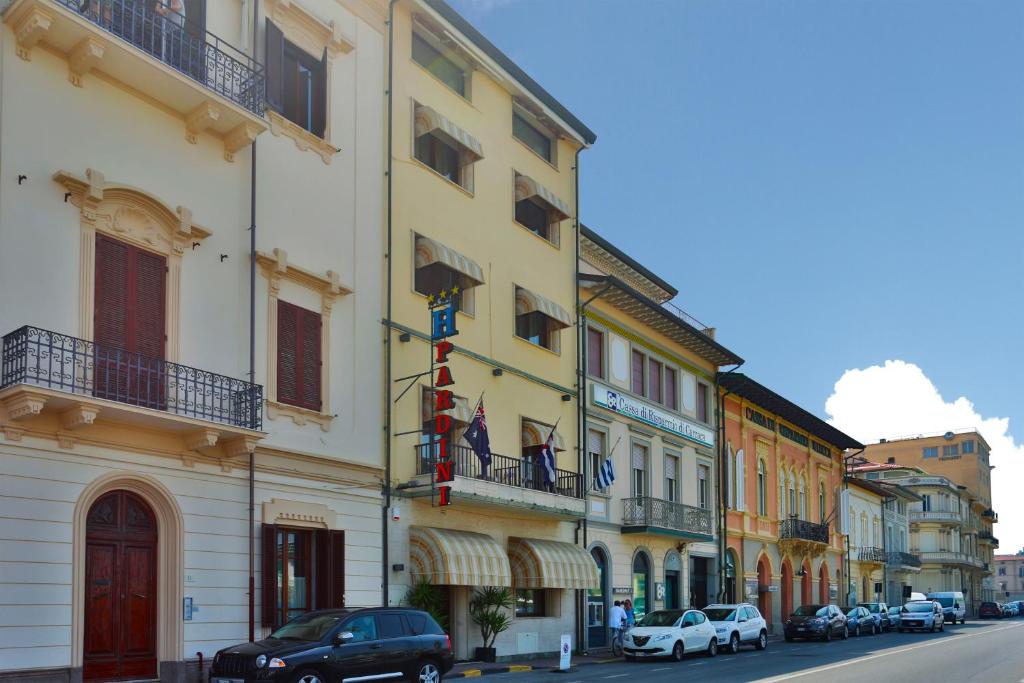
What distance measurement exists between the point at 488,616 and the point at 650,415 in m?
13.0

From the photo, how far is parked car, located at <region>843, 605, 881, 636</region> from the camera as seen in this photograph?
47.4 m

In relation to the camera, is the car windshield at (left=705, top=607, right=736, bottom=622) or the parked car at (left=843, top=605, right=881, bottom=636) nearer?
the car windshield at (left=705, top=607, right=736, bottom=622)

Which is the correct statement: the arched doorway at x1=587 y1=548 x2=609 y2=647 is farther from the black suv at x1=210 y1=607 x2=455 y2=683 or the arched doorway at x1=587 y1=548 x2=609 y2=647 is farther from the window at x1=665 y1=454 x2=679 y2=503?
the black suv at x1=210 y1=607 x2=455 y2=683

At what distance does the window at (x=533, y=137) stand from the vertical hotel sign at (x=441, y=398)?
8.34 m

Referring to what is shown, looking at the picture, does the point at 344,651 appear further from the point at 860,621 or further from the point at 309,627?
the point at 860,621

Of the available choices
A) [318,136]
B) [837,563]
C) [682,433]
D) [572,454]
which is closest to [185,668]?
[318,136]

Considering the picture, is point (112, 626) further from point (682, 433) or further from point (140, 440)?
point (682, 433)

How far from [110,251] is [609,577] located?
783 inches

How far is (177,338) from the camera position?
745 inches

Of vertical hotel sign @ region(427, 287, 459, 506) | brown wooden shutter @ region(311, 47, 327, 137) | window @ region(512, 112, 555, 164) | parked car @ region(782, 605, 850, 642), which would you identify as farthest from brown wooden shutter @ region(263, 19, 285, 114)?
parked car @ region(782, 605, 850, 642)

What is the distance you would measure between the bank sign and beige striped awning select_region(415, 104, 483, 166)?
28.2 ft

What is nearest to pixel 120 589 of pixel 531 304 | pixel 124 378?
pixel 124 378

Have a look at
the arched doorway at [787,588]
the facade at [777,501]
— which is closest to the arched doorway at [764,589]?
the facade at [777,501]

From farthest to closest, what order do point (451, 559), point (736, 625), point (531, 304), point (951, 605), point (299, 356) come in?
point (951, 605) → point (736, 625) → point (531, 304) → point (451, 559) → point (299, 356)
